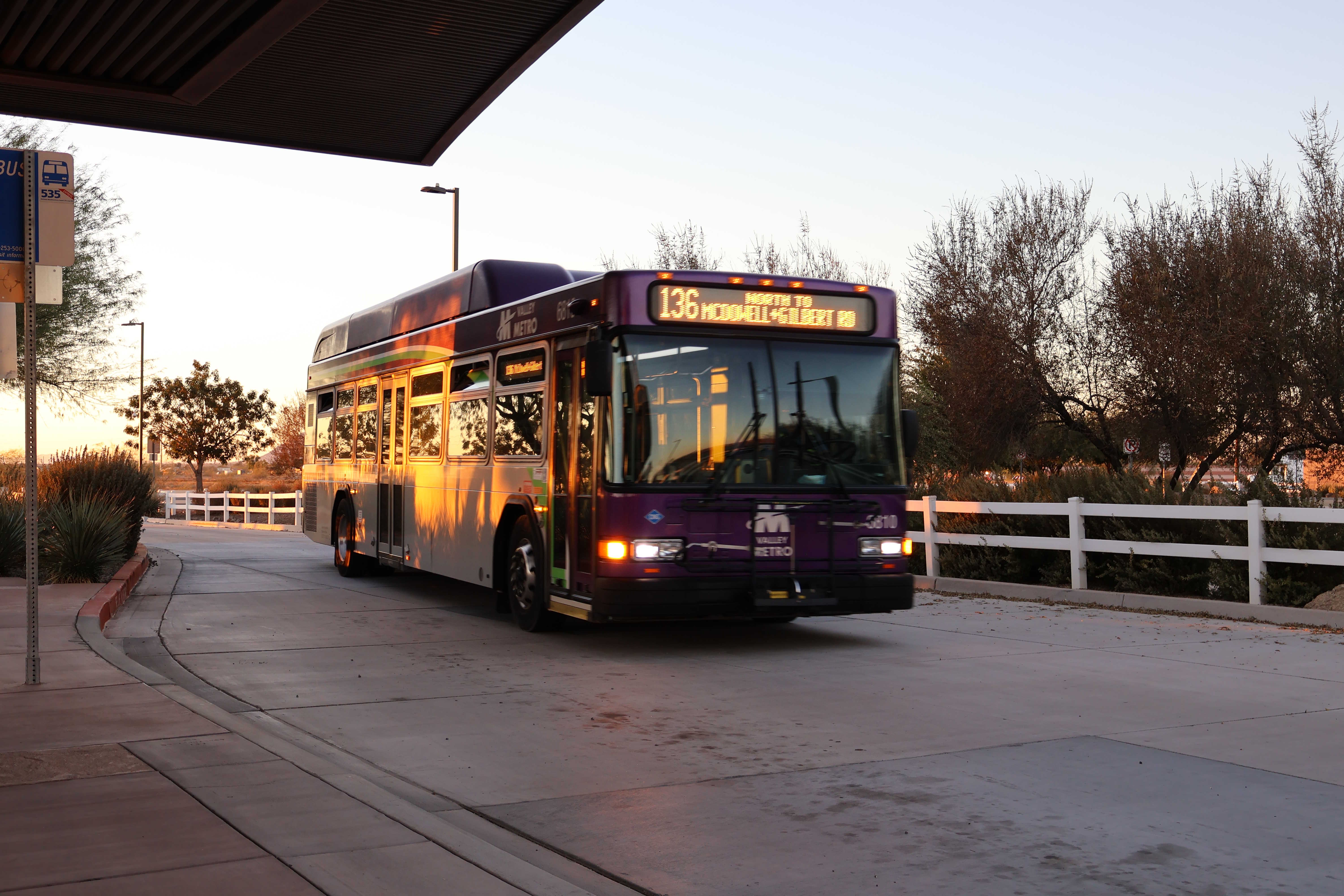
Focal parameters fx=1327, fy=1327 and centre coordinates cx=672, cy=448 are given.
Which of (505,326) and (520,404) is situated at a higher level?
(505,326)

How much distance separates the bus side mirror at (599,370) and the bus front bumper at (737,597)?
1.55m

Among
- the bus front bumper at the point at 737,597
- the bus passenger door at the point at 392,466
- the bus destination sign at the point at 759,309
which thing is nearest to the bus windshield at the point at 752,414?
the bus destination sign at the point at 759,309

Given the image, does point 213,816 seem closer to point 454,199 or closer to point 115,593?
point 115,593

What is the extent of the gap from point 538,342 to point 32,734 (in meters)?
6.04

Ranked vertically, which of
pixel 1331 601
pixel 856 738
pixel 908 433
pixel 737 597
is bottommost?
pixel 856 738

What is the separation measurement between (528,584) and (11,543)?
8883 millimetres

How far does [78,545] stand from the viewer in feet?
53.4

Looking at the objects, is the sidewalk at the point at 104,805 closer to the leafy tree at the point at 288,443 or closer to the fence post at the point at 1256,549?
the fence post at the point at 1256,549

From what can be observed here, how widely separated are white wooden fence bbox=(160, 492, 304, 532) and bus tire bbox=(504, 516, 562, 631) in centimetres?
2823

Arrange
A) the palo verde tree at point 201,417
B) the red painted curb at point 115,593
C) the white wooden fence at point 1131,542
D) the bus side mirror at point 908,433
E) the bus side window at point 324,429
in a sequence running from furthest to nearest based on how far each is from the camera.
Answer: the palo verde tree at point 201,417 < the bus side window at point 324,429 < the white wooden fence at point 1131,542 < the red painted curb at point 115,593 < the bus side mirror at point 908,433

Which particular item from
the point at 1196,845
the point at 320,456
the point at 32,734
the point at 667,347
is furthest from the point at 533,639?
the point at 320,456

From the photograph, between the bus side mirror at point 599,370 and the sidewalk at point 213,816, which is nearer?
the sidewalk at point 213,816

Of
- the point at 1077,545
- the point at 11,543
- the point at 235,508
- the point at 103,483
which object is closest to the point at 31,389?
the point at 11,543

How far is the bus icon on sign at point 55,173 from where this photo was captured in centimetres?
910
